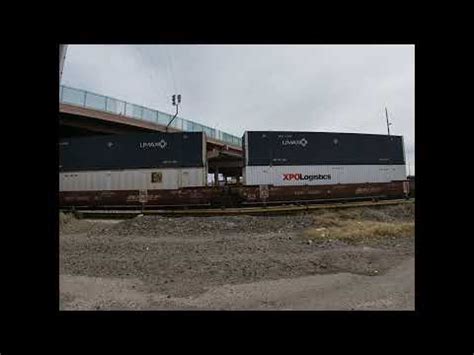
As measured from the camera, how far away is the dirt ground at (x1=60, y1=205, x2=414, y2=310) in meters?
5.00

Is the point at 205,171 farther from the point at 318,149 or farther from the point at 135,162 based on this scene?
the point at 318,149

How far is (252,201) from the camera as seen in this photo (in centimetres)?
1712

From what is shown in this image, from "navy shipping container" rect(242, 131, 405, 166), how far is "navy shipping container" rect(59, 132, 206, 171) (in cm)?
340

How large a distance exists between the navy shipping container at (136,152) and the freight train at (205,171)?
0.06m

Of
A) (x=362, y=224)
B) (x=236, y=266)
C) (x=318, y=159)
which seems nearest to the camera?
(x=236, y=266)

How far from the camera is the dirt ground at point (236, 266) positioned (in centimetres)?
500

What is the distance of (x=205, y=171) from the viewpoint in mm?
19453

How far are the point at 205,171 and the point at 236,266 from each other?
12.7 meters

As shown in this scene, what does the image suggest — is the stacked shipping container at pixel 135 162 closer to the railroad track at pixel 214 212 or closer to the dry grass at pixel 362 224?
the railroad track at pixel 214 212

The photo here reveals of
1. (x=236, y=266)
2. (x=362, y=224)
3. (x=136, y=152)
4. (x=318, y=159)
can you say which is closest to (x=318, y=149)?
(x=318, y=159)

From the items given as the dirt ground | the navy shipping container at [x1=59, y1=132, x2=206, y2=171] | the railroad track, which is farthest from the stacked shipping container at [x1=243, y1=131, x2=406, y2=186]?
the dirt ground
